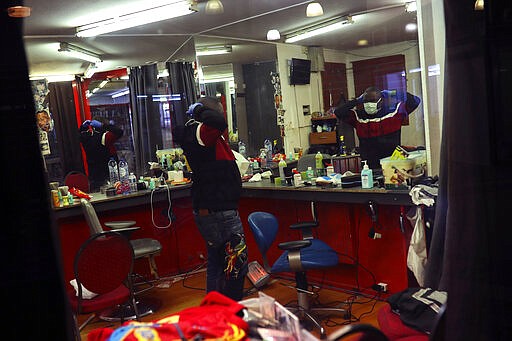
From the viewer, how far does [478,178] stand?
1.40 m

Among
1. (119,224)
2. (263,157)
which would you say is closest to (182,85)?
(263,157)

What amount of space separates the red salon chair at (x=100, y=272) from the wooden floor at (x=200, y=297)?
7cm

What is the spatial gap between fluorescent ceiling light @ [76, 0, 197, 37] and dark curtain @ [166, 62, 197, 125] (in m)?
0.58

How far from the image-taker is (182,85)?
12.3 ft

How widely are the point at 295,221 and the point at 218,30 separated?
1.60 metres

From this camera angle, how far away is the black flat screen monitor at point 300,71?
334cm

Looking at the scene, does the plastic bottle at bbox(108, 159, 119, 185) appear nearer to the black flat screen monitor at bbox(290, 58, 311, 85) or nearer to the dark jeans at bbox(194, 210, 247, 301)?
the dark jeans at bbox(194, 210, 247, 301)

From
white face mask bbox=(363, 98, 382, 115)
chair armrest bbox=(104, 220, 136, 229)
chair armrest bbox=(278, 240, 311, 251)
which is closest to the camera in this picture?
chair armrest bbox=(278, 240, 311, 251)

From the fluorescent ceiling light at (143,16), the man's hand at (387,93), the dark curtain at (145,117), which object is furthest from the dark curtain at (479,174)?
the dark curtain at (145,117)

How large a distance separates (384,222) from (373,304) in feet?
1.50

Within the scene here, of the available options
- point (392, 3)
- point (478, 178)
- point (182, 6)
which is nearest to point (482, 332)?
point (478, 178)

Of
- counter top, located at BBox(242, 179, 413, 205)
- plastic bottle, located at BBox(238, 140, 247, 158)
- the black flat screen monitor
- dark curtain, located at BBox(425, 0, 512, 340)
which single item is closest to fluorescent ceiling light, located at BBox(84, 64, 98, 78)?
counter top, located at BBox(242, 179, 413, 205)

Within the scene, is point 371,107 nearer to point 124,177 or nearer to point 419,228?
point 419,228

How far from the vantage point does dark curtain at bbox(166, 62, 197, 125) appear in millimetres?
3699
